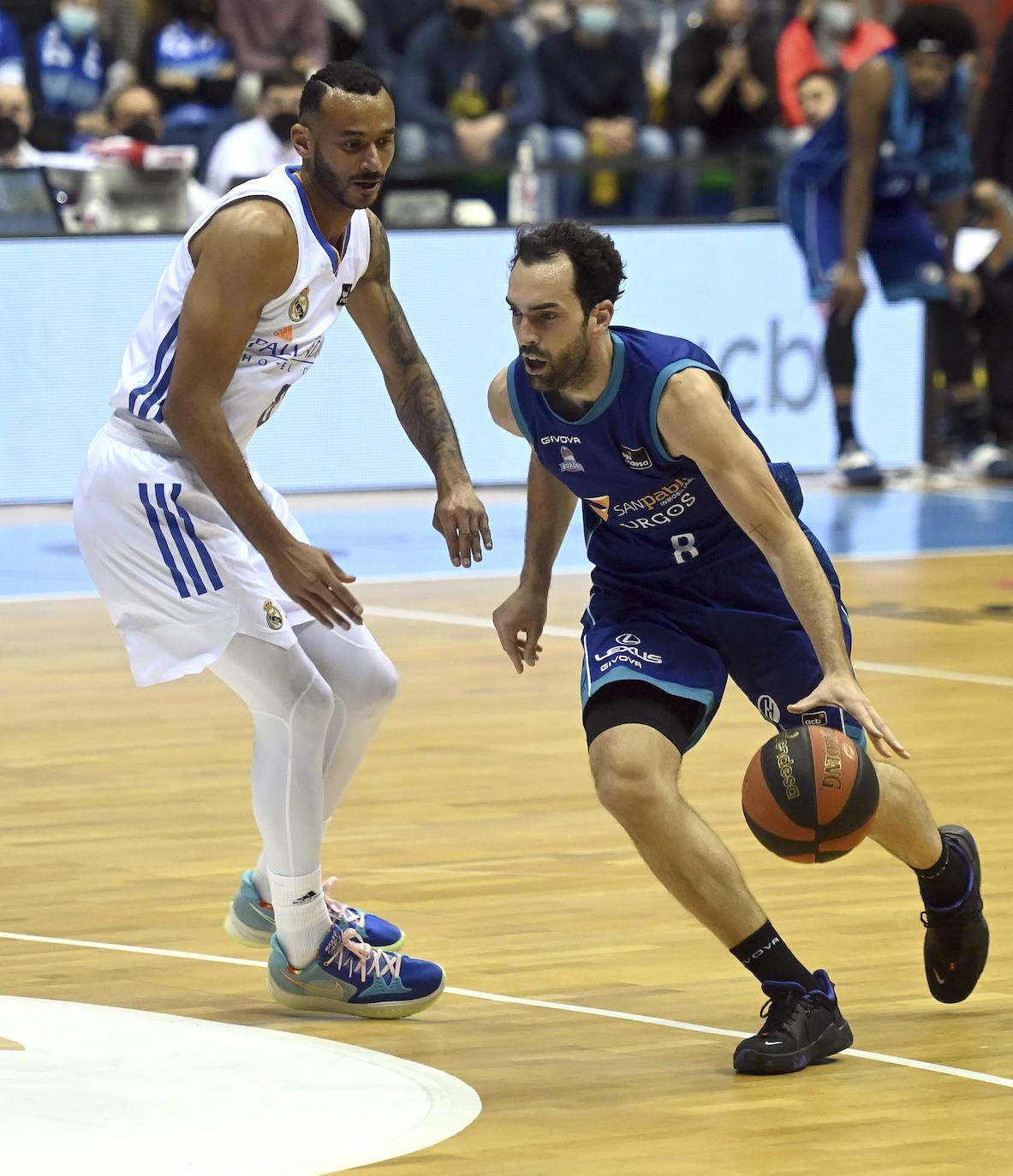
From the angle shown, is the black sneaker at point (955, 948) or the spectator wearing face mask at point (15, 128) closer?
the black sneaker at point (955, 948)

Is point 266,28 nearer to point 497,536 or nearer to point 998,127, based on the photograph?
point 998,127

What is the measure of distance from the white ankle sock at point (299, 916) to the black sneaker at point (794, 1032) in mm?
865

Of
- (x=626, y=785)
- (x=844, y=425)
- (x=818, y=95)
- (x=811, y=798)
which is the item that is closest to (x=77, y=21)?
(x=818, y=95)

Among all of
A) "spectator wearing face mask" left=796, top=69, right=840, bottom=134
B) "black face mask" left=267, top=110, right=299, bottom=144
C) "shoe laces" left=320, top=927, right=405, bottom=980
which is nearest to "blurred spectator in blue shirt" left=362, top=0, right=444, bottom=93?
"black face mask" left=267, top=110, right=299, bottom=144

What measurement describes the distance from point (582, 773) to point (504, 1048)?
2.51 metres

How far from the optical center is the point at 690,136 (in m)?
15.9

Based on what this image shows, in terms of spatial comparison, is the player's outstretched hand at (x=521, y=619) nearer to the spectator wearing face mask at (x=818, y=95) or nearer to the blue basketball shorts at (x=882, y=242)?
the blue basketball shorts at (x=882, y=242)

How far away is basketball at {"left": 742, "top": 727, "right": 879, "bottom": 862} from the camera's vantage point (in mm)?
4172

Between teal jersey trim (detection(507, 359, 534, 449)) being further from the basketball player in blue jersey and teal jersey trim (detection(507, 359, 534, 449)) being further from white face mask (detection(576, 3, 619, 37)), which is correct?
white face mask (detection(576, 3, 619, 37))

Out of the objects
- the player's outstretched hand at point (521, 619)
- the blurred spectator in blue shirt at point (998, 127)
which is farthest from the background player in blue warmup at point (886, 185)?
the player's outstretched hand at point (521, 619)

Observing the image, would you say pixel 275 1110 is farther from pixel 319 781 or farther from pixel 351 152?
pixel 351 152

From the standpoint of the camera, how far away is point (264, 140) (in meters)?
13.1

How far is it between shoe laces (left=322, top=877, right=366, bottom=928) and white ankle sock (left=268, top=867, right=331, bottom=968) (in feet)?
0.30

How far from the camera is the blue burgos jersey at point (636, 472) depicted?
449cm
